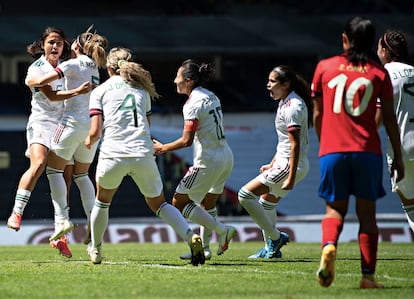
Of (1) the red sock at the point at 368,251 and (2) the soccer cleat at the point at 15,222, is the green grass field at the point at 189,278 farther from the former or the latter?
(2) the soccer cleat at the point at 15,222

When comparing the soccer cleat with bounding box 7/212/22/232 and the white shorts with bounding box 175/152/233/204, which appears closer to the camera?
the white shorts with bounding box 175/152/233/204

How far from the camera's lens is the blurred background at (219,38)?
2739 cm

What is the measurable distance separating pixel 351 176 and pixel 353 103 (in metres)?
0.56

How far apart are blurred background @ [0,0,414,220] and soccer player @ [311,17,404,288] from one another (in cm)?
1532

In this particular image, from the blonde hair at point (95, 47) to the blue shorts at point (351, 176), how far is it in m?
3.61

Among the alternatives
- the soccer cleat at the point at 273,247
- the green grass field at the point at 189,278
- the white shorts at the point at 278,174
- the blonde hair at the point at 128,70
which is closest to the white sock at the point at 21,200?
the green grass field at the point at 189,278

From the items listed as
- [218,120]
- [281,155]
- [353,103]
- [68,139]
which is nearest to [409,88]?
[281,155]

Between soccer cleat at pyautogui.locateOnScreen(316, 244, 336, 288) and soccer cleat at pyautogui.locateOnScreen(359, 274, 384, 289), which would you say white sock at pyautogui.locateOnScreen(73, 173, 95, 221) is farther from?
soccer cleat at pyautogui.locateOnScreen(316, 244, 336, 288)

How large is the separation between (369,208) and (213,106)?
2.98 meters

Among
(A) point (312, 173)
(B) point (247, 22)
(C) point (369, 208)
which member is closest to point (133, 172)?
(C) point (369, 208)

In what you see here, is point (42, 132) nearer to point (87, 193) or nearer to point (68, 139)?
point (68, 139)

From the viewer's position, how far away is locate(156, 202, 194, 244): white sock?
34.0 feet

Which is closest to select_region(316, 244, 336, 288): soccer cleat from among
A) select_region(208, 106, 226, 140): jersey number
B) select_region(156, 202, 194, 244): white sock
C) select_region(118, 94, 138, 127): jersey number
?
select_region(156, 202, 194, 244): white sock

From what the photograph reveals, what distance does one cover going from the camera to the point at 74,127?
11844mm
